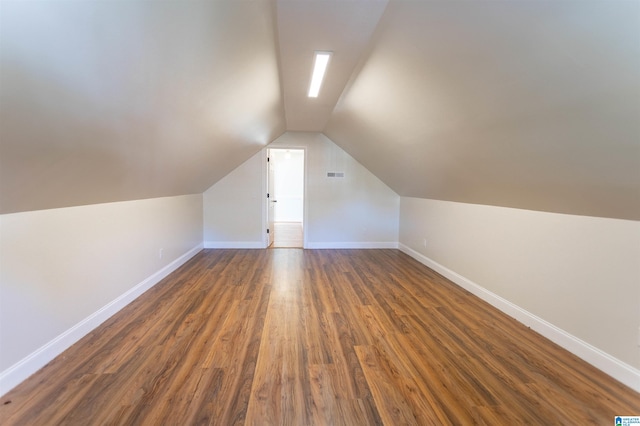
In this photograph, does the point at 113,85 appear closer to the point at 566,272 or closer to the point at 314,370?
the point at 314,370

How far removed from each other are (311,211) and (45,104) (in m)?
4.45

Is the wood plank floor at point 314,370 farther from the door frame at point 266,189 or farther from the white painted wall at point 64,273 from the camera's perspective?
the door frame at point 266,189

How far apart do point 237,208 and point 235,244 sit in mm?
730

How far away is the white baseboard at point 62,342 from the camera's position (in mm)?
1656

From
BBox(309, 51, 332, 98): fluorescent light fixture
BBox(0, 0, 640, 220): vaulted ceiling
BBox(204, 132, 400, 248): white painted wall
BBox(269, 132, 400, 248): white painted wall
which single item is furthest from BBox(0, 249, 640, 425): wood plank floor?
BBox(269, 132, 400, 248): white painted wall

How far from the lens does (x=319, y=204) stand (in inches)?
218

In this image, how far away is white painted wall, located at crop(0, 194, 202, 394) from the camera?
1676mm

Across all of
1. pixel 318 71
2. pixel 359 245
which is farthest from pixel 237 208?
pixel 318 71

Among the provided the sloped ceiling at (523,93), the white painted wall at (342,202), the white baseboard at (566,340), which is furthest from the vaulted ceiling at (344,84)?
the white painted wall at (342,202)

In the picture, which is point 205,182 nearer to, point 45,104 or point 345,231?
point 345,231

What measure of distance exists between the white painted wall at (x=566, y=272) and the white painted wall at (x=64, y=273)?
3.84 metres

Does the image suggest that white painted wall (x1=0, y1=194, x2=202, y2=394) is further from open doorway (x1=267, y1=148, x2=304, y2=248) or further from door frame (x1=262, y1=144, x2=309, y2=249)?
open doorway (x1=267, y1=148, x2=304, y2=248)

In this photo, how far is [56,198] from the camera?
6.27 ft

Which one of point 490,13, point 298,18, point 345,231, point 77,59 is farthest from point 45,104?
point 345,231
